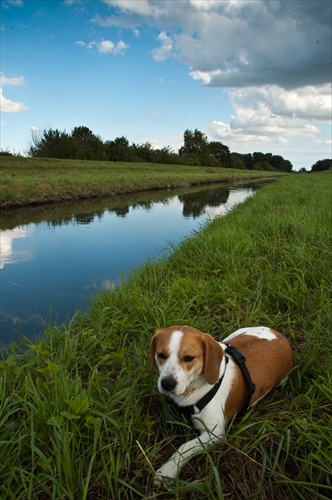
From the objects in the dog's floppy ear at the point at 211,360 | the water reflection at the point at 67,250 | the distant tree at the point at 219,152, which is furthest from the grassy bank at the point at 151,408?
the distant tree at the point at 219,152

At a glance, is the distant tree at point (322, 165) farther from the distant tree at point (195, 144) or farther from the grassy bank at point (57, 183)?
the grassy bank at point (57, 183)

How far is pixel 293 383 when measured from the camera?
2539 millimetres

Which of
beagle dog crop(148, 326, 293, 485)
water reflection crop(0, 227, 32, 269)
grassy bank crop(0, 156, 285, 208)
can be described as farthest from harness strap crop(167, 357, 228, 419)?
grassy bank crop(0, 156, 285, 208)

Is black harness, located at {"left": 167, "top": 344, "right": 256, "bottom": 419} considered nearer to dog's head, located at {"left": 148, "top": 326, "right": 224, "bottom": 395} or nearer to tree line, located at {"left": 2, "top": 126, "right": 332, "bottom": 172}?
dog's head, located at {"left": 148, "top": 326, "right": 224, "bottom": 395}

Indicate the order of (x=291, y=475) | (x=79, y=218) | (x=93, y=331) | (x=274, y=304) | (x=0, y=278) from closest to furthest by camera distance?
(x=291, y=475) < (x=93, y=331) < (x=274, y=304) < (x=0, y=278) < (x=79, y=218)

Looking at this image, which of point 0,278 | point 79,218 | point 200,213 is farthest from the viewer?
point 200,213

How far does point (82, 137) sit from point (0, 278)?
2126 inches

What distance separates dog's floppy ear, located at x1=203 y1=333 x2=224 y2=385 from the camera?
79.0 inches

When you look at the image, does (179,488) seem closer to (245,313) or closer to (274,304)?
(245,313)

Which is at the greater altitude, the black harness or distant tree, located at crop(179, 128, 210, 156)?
distant tree, located at crop(179, 128, 210, 156)

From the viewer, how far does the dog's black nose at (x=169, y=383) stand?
190 centimetres

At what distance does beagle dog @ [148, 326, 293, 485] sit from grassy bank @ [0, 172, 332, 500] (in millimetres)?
95

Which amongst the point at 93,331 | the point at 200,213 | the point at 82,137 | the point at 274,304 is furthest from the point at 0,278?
the point at 82,137

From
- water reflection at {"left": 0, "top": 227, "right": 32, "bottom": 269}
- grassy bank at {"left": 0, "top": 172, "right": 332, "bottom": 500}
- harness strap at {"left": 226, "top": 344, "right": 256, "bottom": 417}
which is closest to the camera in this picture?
grassy bank at {"left": 0, "top": 172, "right": 332, "bottom": 500}
